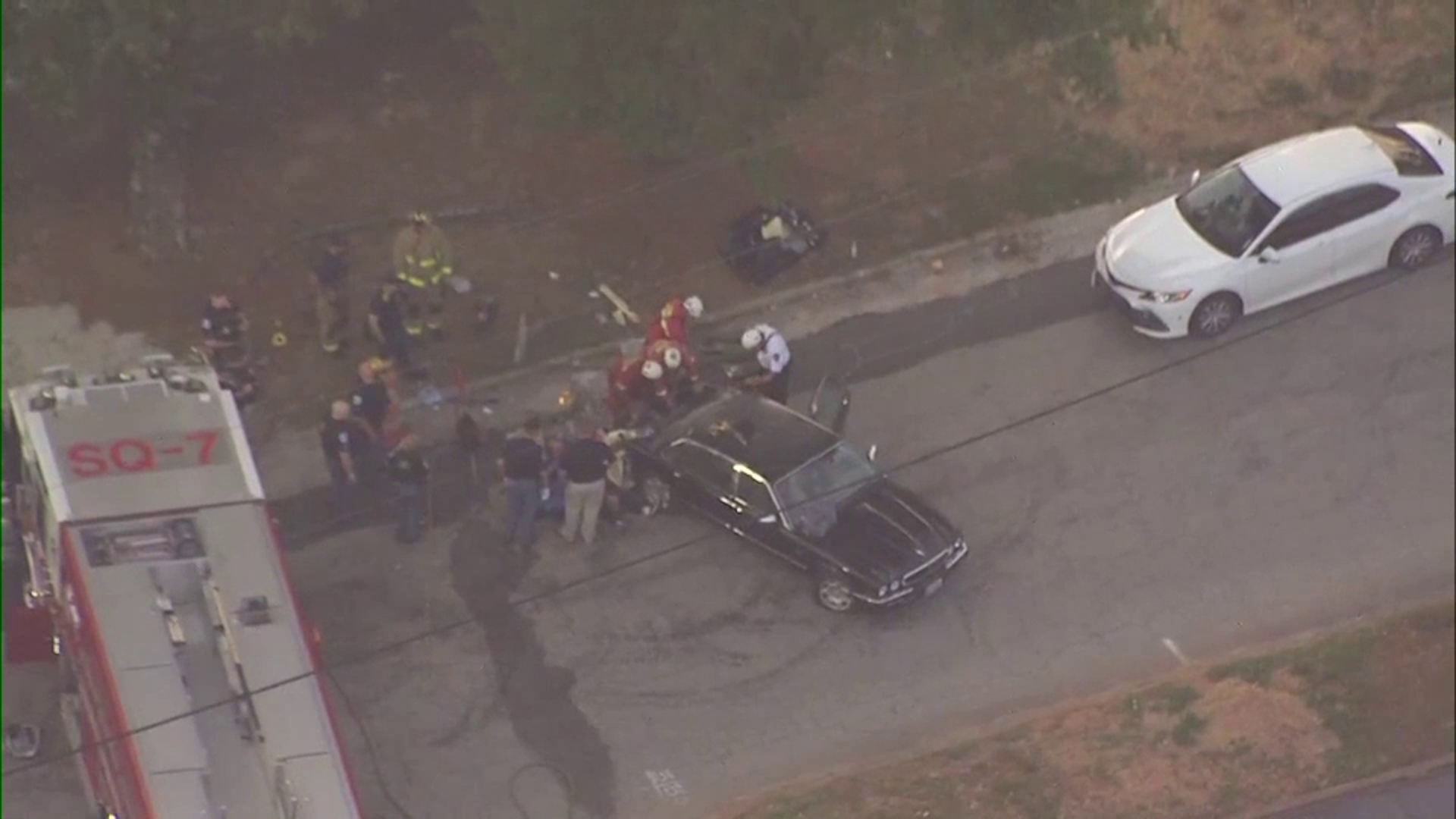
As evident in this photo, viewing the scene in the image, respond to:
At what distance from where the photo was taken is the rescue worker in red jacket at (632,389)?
1836cm

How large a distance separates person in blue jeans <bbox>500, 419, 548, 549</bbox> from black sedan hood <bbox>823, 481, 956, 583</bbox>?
2.64 meters

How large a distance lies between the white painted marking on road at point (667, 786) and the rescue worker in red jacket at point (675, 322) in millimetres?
4147

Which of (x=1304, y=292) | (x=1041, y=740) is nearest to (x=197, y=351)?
(x=1041, y=740)

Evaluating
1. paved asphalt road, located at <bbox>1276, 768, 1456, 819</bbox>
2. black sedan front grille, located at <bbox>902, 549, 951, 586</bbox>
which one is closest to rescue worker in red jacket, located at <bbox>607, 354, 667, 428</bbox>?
black sedan front grille, located at <bbox>902, 549, 951, 586</bbox>

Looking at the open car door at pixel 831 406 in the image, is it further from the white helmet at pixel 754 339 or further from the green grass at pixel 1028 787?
the green grass at pixel 1028 787

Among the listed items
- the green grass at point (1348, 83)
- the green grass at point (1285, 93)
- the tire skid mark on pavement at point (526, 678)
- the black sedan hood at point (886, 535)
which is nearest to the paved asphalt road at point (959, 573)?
the tire skid mark on pavement at point (526, 678)

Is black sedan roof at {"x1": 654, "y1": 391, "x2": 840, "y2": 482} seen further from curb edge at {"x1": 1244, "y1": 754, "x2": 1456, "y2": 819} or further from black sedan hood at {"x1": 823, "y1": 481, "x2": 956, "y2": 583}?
curb edge at {"x1": 1244, "y1": 754, "x2": 1456, "y2": 819}

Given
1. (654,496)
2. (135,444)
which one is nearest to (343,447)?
(135,444)

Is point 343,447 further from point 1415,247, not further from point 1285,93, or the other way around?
point 1285,93

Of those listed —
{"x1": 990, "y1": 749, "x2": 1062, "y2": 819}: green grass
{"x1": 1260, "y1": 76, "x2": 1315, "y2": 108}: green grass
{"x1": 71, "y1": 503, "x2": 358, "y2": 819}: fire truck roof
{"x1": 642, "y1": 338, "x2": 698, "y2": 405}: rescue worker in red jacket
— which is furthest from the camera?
{"x1": 1260, "y1": 76, "x2": 1315, "y2": 108}: green grass

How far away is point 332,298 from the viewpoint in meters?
20.0

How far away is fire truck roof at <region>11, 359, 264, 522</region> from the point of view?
15.2 meters

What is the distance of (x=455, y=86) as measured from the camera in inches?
874

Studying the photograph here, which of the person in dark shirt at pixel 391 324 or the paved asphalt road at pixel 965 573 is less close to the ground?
the person in dark shirt at pixel 391 324
